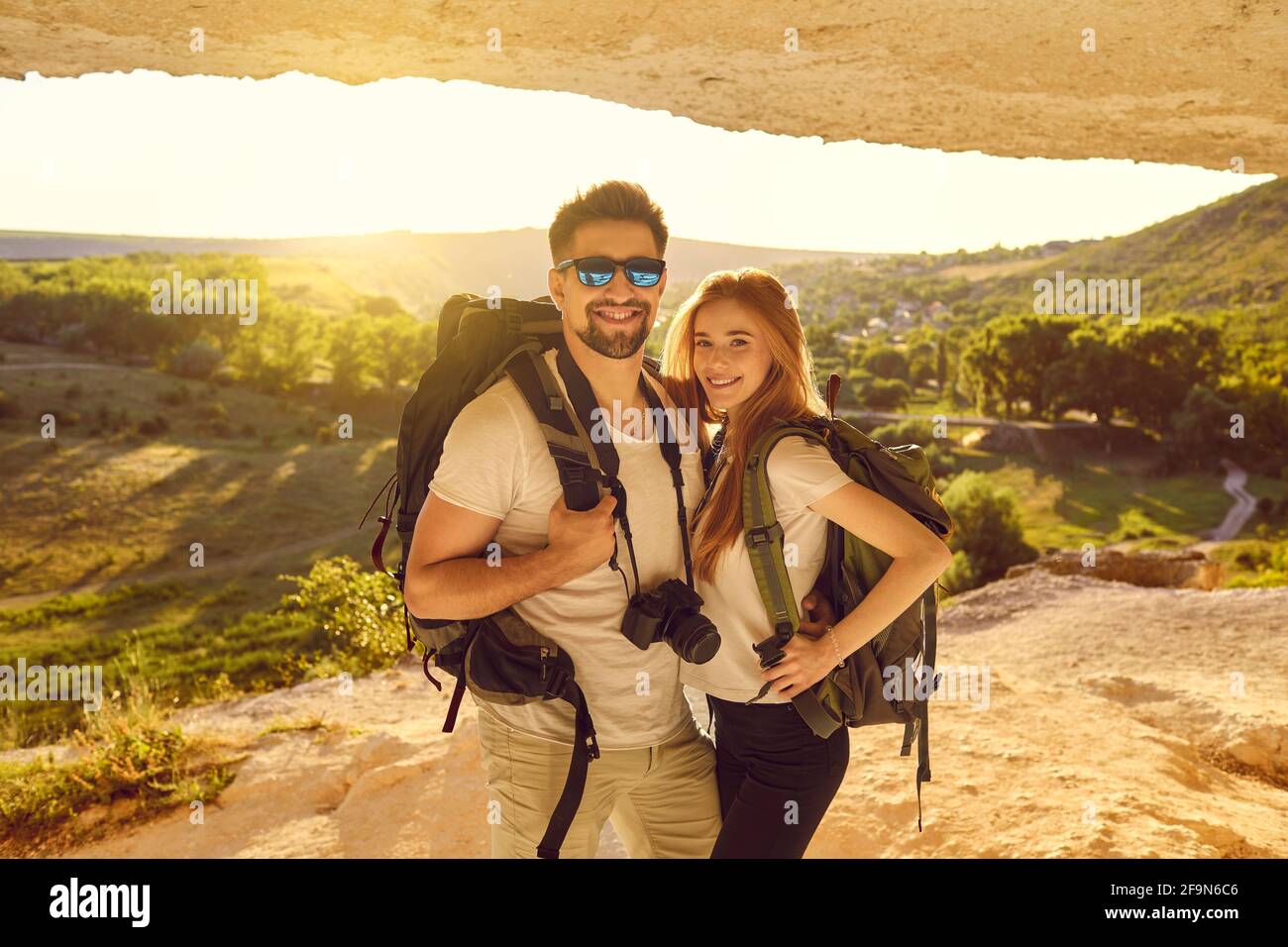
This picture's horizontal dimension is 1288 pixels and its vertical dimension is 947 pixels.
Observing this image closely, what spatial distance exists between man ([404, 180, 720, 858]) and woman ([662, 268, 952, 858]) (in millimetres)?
135

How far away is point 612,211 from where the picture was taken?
2.58 meters

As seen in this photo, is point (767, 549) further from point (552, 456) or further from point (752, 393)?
point (552, 456)

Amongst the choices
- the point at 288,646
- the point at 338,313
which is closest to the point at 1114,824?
the point at 288,646

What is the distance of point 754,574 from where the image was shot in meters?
2.47

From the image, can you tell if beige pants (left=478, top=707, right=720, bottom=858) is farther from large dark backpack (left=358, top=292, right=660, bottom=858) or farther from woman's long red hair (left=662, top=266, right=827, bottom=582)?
woman's long red hair (left=662, top=266, right=827, bottom=582)

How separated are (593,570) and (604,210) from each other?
106 centimetres

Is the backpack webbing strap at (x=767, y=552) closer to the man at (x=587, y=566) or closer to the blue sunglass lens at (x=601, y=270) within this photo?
the man at (x=587, y=566)

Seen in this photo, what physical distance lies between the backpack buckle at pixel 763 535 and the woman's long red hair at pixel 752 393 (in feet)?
0.23

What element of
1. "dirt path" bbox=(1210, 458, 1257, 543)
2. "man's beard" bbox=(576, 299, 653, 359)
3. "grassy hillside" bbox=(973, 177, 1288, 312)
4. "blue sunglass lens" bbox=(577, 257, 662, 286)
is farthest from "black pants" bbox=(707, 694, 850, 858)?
"grassy hillside" bbox=(973, 177, 1288, 312)

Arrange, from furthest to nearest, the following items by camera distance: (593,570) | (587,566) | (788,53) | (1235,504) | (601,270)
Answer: (1235,504)
(788,53)
(601,270)
(593,570)
(587,566)

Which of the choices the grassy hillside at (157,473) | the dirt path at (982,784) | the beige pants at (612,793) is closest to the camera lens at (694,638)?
the beige pants at (612,793)

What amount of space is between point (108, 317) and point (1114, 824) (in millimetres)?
77912

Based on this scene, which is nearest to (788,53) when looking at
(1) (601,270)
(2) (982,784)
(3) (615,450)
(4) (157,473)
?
(1) (601,270)
